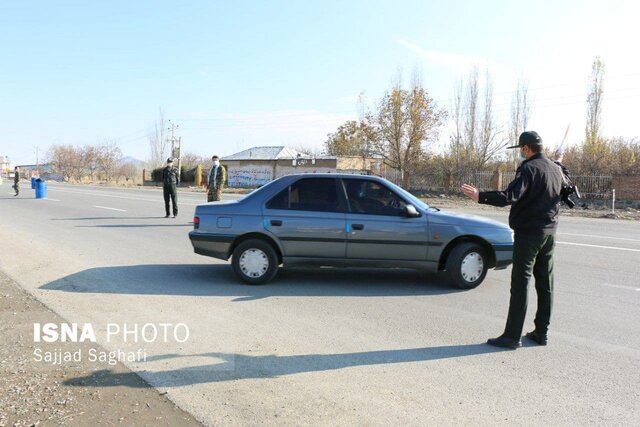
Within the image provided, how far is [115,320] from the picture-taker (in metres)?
5.33

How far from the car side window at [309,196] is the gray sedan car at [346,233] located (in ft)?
0.05

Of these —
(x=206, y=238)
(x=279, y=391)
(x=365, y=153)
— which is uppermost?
(x=365, y=153)

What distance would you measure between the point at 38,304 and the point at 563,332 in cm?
585

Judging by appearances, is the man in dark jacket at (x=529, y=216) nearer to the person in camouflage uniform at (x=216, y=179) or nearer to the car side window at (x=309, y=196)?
the car side window at (x=309, y=196)

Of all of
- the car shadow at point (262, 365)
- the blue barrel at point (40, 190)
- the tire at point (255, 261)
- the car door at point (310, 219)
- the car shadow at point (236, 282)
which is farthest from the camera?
the blue barrel at point (40, 190)

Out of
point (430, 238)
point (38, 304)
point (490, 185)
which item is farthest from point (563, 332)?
point (490, 185)

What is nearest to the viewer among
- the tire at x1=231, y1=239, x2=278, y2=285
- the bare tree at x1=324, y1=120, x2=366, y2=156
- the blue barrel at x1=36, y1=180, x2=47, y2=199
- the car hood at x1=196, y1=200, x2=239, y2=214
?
the tire at x1=231, y1=239, x2=278, y2=285

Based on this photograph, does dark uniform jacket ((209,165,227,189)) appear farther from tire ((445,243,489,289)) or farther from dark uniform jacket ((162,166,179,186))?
tire ((445,243,489,289))

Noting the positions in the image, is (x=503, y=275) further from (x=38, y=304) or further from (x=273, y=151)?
(x=273, y=151)

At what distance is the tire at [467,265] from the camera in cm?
671

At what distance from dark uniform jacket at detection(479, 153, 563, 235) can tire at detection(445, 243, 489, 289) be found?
2132mm

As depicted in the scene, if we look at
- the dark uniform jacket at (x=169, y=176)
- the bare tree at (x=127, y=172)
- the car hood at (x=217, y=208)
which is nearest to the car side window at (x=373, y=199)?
the car hood at (x=217, y=208)

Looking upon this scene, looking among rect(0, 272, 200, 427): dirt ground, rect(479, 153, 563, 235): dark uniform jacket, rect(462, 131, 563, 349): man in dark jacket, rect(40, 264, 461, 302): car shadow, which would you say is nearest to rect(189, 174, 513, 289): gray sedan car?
rect(40, 264, 461, 302): car shadow

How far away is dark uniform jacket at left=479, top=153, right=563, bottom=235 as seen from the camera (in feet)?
14.6
